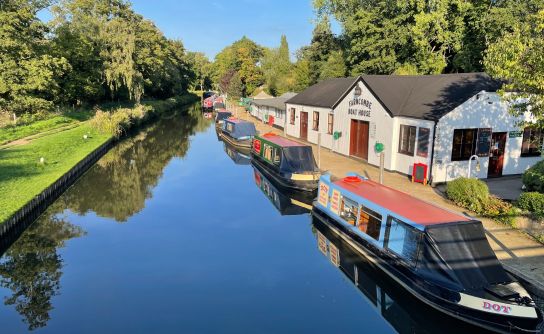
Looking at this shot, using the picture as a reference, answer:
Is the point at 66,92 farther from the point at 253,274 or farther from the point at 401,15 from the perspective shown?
the point at 253,274

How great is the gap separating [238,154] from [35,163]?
14.8 meters

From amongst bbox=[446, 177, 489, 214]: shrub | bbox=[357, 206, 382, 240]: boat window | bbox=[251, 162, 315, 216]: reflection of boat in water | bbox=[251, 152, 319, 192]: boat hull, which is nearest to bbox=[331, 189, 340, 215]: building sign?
bbox=[357, 206, 382, 240]: boat window

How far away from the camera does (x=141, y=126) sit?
51.2 metres

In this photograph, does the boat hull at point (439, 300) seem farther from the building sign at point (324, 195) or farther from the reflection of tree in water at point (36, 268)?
the reflection of tree in water at point (36, 268)

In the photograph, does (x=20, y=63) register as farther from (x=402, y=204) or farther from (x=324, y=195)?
(x=402, y=204)

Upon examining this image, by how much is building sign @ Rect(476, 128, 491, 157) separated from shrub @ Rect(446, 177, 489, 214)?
4417 mm

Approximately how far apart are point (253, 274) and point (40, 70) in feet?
94.1

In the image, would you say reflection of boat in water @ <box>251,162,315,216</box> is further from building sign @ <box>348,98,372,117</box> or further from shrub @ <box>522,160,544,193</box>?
shrub @ <box>522,160,544,193</box>

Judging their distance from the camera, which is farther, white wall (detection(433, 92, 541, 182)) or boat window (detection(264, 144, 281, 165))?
boat window (detection(264, 144, 281, 165))

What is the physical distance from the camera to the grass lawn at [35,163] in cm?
1627

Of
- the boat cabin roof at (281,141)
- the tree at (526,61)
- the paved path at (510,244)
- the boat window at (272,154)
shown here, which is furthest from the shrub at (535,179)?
the boat window at (272,154)

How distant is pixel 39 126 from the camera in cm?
3550

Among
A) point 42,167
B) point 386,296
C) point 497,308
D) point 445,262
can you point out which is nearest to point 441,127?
point 386,296

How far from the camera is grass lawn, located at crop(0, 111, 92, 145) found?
100 feet
